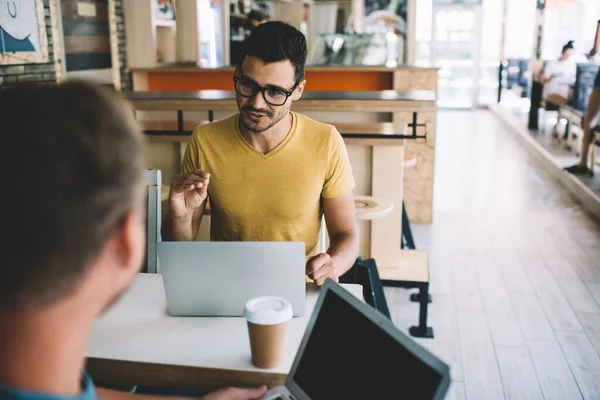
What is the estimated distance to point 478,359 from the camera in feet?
9.40

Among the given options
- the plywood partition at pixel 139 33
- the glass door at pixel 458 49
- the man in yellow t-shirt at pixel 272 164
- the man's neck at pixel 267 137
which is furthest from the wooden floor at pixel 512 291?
the glass door at pixel 458 49

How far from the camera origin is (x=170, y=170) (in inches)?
142

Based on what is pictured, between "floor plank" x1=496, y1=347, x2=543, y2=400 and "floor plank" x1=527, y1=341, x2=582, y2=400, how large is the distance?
0.03 m

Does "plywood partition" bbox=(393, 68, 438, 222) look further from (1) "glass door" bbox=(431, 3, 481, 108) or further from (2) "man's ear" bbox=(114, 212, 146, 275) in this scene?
(1) "glass door" bbox=(431, 3, 481, 108)

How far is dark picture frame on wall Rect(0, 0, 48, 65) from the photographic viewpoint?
3.11m

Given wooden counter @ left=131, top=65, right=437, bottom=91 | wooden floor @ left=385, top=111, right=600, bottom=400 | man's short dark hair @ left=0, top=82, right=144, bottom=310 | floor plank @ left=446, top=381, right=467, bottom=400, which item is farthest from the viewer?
wooden counter @ left=131, top=65, right=437, bottom=91

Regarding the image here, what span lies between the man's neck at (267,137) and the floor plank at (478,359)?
144 cm

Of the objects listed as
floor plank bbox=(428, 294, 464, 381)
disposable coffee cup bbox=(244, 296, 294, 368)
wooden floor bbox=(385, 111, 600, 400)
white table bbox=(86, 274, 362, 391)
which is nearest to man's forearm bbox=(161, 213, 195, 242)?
white table bbox=(86, 274, 362, 391)

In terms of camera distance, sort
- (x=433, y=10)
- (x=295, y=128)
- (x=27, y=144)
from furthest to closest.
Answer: (x=433, y=10), (x=295, y=128), (x=27, y=144)

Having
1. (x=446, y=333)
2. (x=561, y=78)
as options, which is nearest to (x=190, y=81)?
(x=446, y=333)

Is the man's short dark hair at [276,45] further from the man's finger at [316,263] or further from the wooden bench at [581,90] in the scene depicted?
the wooden bench at [581,90]

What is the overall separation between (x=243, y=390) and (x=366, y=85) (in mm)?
4773

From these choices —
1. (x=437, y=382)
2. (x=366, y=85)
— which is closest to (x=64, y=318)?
(x=437, y=382)

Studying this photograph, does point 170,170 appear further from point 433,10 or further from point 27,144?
point 433,10
